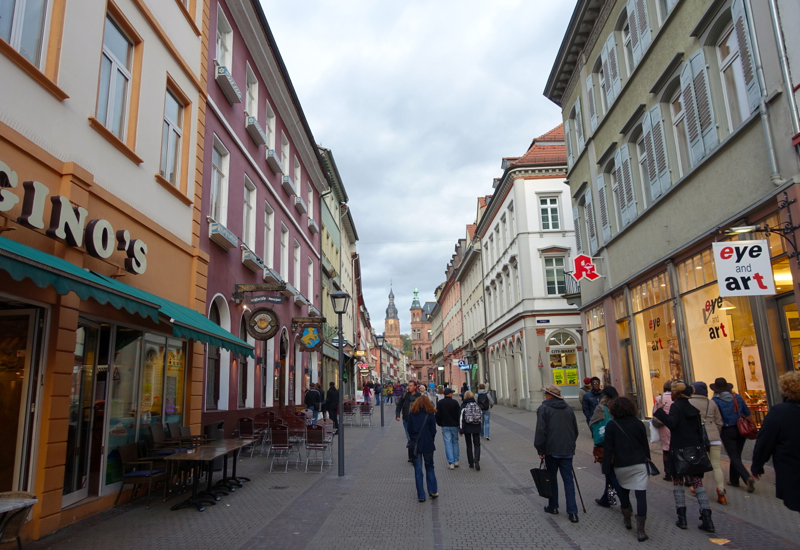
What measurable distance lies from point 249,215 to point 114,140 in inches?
333

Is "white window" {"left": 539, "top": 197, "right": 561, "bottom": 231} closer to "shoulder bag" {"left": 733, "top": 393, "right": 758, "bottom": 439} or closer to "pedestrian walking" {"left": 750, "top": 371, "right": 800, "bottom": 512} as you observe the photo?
"shoulder bag" {"left": 733, "top": 393, "right": 758, "bottom": 439}

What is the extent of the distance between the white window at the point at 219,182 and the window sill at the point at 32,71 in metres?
6.31

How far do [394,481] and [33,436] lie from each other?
6.03 metres

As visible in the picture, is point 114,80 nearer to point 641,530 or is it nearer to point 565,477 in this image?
point 565,477

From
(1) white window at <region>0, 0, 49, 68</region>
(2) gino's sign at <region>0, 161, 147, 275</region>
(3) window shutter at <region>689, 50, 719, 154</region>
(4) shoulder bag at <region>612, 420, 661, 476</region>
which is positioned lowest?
(4) shoulder bag at <region>612, 420, 661, 476</region>

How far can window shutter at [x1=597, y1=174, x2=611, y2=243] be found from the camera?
18.5 m

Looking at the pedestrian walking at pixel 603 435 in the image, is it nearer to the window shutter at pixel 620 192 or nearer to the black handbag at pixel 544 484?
the black handbag at pixel 544 484

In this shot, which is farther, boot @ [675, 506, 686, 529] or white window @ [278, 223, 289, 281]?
white window @ [278, 223, 289, 281]

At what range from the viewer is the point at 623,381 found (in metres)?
17.7

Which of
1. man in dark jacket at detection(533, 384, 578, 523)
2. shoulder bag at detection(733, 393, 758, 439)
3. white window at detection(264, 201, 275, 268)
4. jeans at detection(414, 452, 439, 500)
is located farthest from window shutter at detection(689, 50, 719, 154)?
white window at detection(264, 201, 275, 268)

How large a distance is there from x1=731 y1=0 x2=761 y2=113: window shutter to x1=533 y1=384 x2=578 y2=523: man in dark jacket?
670 centimetres

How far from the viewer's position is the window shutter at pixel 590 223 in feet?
65.8

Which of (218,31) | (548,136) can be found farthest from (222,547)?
(548,136)

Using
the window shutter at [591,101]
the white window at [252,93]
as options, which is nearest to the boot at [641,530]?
the window shutter at [591,101]
